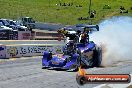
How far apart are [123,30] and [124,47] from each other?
4.28ft

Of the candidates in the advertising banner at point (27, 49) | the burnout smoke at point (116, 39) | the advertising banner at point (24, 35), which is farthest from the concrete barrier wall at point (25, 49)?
the advertising banner at point (24, 35)

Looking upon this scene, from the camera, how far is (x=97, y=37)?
25.3 m

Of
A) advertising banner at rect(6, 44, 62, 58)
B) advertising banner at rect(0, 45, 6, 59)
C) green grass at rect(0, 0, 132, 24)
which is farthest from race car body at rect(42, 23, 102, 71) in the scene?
green grass at rect(0, 0, 132, 24)

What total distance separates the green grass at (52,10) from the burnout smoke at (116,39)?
4059 cm

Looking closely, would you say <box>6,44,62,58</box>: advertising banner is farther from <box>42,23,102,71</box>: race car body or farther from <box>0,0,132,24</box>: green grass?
<box>0,0,132,24</box>: green grass

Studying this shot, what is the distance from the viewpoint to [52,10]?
81.3 meters

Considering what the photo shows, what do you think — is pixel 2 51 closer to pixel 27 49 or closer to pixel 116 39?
pixel 27 49

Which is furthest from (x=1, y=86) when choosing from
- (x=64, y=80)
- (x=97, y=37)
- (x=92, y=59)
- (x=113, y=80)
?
(x=97, y=37)

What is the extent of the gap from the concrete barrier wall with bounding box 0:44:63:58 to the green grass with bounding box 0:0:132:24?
112 feet

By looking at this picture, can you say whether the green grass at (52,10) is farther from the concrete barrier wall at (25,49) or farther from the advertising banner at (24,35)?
the concrete barrier wall at (25,49)

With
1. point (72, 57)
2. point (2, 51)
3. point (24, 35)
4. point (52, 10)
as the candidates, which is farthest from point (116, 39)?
point (52, 10)

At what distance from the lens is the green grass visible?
240 ft

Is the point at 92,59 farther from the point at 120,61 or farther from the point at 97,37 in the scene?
the point at 120,61

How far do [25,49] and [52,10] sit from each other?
52.5 m
